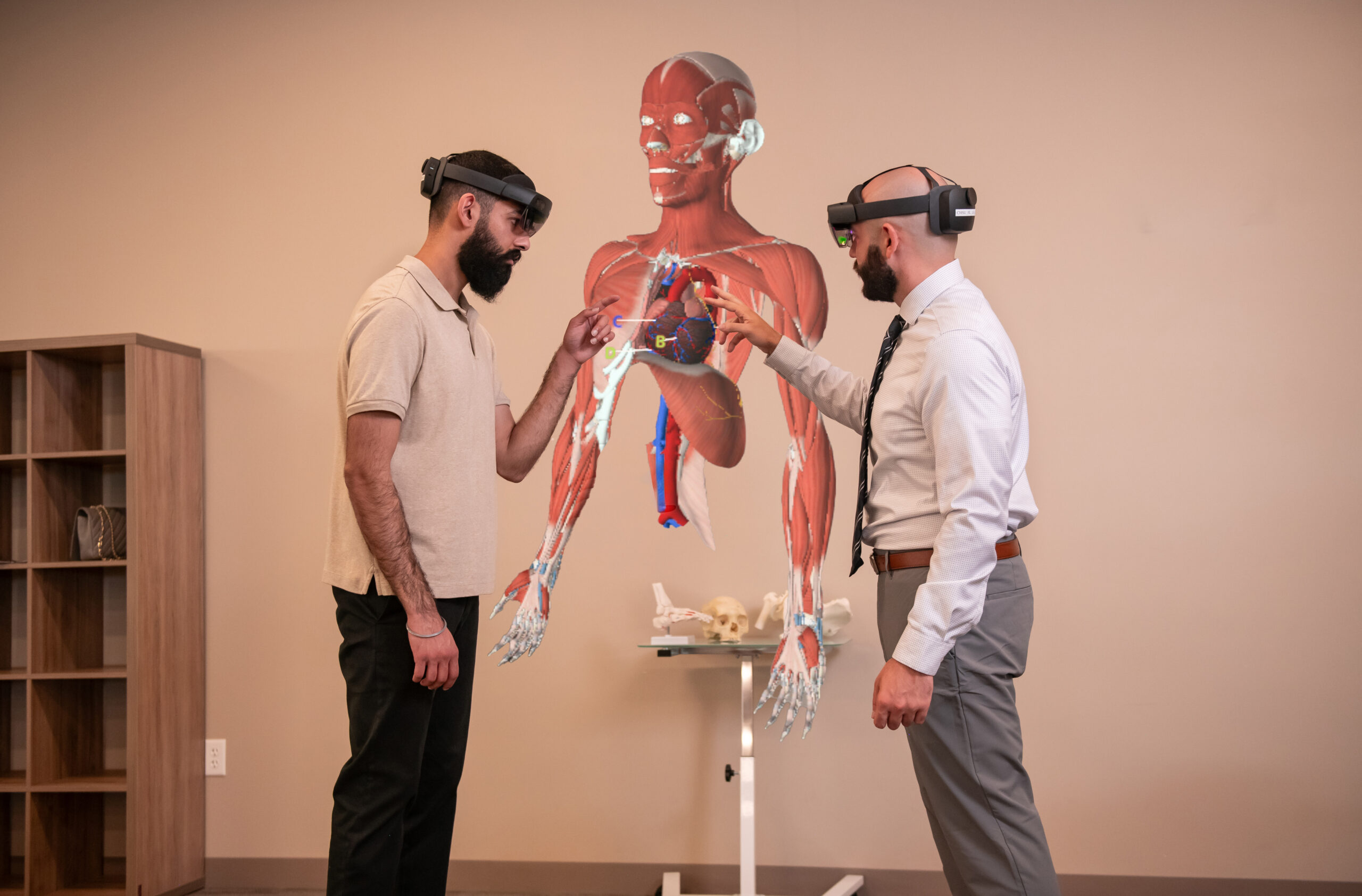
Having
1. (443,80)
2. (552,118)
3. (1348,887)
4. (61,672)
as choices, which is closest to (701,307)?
(552,118)

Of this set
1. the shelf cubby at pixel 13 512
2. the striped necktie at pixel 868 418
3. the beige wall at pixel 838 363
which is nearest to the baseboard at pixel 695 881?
the beige wall at pixel 838 363

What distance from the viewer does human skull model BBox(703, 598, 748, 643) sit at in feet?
8.86

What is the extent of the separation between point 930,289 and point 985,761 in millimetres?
844

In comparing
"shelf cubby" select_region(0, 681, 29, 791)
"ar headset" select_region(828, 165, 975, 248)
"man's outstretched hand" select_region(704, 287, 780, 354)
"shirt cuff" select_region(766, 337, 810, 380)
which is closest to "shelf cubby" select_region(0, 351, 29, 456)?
"shelf cubby" select_region(0, 681, 29, 791)

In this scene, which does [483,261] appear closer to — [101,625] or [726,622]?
[726,622]

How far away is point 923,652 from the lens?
1543mm

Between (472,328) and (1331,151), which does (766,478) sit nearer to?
(472,328)

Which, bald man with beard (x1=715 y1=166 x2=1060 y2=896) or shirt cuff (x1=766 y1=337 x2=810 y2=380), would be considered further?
shirt cuff (x1=766 y1=337 x2=810 y2=380)

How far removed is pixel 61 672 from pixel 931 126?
3127 mm

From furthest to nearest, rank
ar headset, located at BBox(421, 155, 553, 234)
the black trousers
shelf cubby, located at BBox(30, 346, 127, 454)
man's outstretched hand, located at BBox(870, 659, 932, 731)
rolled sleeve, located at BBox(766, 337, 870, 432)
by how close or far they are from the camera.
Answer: shelf cubby, located at BBox(30, 346, 127, 454)
rolled sleeve, located at BBox(766, 337, 870, 432)
ar headset, located at BBox(421, 155, 553, 234)
the black trousers
man's outstretched hand, located at BBox(870, 659, 932, 731)

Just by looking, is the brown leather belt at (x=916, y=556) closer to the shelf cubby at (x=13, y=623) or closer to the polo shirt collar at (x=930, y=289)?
the polo shirt collar at (x=930, y=289)

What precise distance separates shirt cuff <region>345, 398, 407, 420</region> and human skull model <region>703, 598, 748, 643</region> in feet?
4.23

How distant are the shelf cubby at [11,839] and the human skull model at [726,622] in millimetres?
2356

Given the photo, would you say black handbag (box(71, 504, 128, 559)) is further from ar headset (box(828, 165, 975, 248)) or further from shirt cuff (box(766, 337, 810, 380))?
ar headset (box(828, 165, 975, 248))
